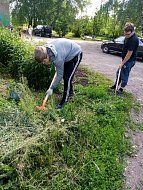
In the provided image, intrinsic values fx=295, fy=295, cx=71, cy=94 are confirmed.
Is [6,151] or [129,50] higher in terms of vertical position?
[129,50]

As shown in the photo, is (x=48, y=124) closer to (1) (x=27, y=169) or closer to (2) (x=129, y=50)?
(1) (x=27, y=169)

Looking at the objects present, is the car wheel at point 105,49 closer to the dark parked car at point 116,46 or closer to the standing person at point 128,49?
the dark parked car at point 116,46

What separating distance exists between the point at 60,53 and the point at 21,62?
2601mm

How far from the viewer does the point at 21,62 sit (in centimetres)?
736

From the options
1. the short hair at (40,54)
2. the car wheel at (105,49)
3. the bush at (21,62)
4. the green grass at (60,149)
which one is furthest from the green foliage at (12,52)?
the car wheel at (105,49)

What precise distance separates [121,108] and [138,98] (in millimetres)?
1514

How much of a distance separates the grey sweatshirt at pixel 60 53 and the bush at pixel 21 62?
149 cm

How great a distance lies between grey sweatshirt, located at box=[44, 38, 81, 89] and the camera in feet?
15.7

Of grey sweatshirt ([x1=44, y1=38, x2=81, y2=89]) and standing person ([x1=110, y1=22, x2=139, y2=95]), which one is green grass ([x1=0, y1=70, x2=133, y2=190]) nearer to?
grey sweatshirt ([x1=44, y1=38, x2=81, y2=89])

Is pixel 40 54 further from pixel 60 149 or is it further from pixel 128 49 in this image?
pixel 128 49

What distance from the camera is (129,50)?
6.89 meters

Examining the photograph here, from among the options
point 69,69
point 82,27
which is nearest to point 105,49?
point 69,69

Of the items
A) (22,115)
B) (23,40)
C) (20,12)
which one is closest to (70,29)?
(20,12)

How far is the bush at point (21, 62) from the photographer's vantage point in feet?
22.8
